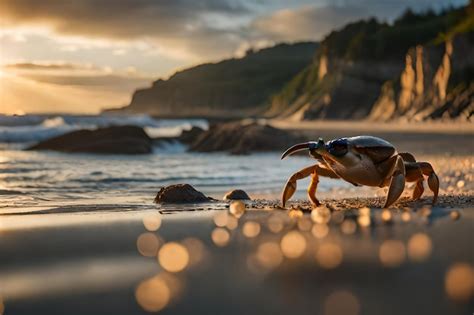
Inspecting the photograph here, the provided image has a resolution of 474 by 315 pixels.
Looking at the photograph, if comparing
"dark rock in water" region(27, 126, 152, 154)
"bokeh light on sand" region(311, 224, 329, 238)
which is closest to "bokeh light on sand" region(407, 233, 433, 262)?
"bokeh light on sand" region(311, 224, 329, 238)

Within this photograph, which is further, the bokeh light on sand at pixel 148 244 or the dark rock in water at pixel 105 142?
the dark rock in water at pixel 105 142

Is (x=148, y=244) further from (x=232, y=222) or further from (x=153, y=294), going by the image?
(x=153, y=294)

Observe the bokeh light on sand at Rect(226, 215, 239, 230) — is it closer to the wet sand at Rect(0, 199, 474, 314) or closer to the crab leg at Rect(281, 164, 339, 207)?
the wet sand at Rect(0, 199, 474, 314)

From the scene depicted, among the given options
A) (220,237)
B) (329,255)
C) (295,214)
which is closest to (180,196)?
(295,214)

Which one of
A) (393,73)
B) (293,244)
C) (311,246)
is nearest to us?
(311,246)

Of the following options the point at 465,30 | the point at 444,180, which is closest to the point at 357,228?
the point at 444,180

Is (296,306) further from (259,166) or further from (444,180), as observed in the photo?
(259,166)

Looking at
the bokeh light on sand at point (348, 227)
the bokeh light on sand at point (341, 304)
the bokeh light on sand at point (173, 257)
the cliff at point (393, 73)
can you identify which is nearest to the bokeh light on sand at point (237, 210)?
the bokeh light on sand at point (348, 227)

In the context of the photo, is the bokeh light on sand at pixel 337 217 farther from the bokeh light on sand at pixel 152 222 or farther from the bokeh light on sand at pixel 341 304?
the bokeh light on sand at pixel 341 304
